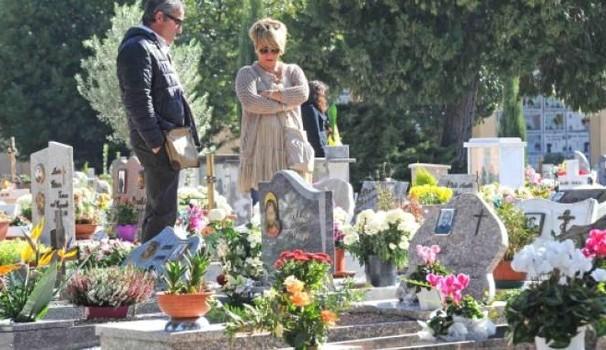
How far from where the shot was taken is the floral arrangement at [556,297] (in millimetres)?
8562

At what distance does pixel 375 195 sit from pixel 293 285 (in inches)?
353

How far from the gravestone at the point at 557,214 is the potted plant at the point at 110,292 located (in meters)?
3.95

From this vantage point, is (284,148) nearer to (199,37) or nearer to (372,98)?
(372,98)

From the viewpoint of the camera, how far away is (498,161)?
2606 centimetres

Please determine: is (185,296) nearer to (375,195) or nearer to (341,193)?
(341,193)

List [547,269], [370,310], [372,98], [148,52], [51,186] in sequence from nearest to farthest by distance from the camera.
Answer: [547,269], [370,310], [148,52], [51,186], [372,98]

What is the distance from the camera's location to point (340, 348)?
9.38 m

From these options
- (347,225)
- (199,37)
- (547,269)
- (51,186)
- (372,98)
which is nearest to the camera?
(547,269)

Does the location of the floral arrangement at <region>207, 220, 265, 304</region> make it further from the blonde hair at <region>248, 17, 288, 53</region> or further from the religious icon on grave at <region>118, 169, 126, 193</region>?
the religious icon on grave at <region>118, 169, 126, 193</region>

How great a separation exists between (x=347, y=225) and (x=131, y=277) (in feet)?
8.68

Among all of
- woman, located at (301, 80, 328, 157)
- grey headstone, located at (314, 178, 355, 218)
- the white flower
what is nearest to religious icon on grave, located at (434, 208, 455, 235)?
the white flower

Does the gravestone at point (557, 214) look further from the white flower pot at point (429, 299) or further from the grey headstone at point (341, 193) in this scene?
the white flower pot at point (429, 299)

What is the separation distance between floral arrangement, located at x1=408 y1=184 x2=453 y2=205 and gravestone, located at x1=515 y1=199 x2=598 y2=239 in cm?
386

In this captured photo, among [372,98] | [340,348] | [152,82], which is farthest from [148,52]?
[372,98]
